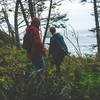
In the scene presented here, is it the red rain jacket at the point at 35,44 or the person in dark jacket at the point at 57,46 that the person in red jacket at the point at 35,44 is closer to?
the red rain jacket at the point at 35,44

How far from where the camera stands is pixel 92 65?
694 cm

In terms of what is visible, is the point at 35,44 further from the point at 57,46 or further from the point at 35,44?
the point at 57,46

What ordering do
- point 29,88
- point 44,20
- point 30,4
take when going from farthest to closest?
point 44,20 → point 30,4 → point 29,88

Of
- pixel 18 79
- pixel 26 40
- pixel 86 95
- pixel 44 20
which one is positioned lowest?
pixel 86 95

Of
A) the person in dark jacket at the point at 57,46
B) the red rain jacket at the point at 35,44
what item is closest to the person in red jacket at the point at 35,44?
the red rain jacket at the point at 35,44

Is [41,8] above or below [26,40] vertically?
above

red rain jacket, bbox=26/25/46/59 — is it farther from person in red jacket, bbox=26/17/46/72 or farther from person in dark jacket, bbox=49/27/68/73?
person in dark jacket, bbox=49/27/68/73

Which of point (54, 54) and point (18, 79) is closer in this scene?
point (18, 79)

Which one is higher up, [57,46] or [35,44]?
[35,44]

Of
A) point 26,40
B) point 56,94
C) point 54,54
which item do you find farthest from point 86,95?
point 54,54

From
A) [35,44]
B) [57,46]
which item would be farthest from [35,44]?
[57,46]

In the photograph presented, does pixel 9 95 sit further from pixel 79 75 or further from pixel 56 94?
pixel 79 75

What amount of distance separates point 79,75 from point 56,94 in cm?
126

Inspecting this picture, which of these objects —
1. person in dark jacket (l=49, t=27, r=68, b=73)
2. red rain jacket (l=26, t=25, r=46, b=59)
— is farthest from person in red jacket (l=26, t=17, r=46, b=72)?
person in dark jacket (l=49, t=27, r=68, b=73)
